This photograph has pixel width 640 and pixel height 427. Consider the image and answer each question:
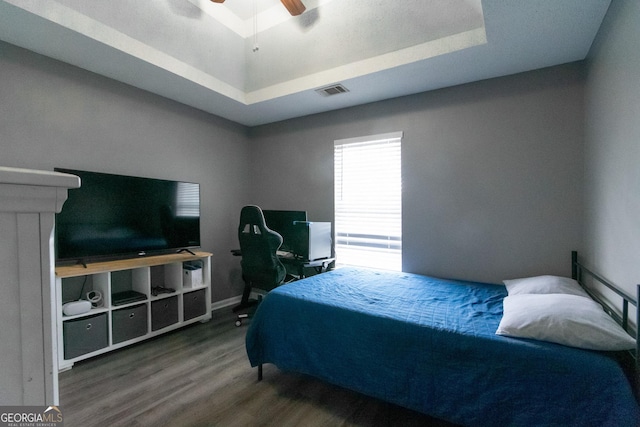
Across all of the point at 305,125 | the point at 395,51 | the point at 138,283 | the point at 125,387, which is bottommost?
the point at 125,387

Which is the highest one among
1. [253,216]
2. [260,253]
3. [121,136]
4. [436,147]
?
[121,136]

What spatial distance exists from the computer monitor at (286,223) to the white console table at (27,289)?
9.41 feet

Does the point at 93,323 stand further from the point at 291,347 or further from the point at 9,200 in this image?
the point at 9,200

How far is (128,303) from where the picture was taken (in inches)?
101

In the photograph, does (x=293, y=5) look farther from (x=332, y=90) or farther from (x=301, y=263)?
(x=301, y=263)

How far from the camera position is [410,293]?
7.12 feet

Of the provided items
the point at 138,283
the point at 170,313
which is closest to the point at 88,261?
the point at 138,283

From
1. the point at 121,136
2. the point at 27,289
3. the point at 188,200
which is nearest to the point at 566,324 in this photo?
the point at 27,289

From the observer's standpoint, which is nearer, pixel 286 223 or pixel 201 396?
pixel 201 396

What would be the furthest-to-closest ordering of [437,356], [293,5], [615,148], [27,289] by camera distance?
[293,5], [615,148], [437,356], [27,289]

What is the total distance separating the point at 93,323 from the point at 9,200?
255 cm

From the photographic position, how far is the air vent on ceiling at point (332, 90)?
2850 millimetres

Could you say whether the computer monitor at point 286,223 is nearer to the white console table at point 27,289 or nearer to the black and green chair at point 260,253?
the black and green chair at point 260,253

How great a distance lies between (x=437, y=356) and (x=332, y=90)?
8.21 ft
